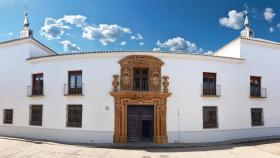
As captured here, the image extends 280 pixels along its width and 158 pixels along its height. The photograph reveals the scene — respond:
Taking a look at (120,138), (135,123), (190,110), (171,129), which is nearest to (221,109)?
(190,110)

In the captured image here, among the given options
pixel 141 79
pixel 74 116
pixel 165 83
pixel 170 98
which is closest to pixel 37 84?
pixel 74 116

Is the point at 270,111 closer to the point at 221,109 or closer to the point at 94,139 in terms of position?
the point at 221,109

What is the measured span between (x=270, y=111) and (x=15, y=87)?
1893 cm

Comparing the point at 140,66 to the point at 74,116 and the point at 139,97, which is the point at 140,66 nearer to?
the point at 139,97

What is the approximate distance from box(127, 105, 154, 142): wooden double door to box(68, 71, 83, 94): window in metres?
3.57

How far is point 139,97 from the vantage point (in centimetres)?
1623

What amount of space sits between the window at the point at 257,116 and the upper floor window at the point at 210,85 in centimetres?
344

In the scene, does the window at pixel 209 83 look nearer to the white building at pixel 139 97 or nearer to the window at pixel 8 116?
the white building at pixel 139 97

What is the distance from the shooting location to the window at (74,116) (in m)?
16.6

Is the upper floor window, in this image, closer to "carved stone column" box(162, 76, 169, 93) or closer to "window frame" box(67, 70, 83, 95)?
"carved stone column" box(162, 76, 169, 93)

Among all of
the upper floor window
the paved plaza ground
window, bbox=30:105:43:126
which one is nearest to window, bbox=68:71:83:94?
window, bbox=30:105:43:126

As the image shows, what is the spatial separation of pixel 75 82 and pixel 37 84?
10.6ft

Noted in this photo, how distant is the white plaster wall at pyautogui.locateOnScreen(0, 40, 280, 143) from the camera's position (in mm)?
16344

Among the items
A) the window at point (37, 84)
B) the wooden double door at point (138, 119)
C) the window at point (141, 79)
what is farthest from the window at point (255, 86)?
the window at point (37, 84)
